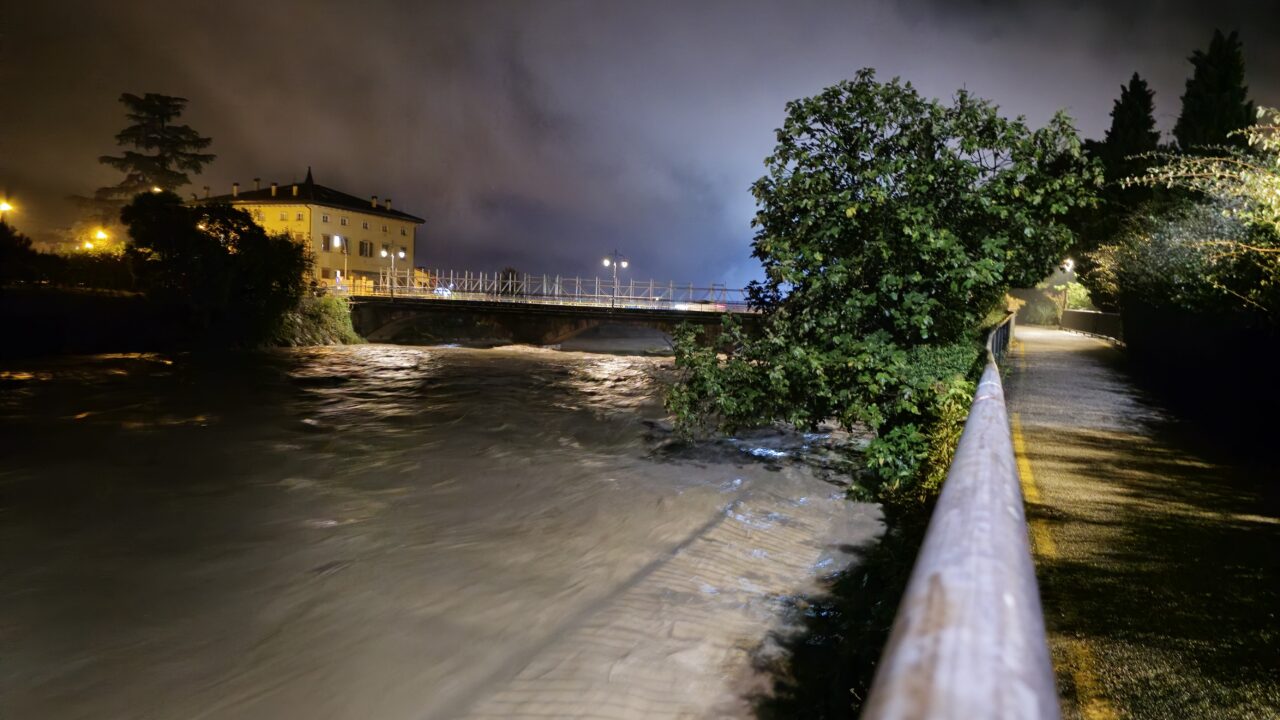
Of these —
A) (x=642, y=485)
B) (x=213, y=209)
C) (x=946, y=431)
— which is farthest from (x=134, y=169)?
(x=946, y=431)

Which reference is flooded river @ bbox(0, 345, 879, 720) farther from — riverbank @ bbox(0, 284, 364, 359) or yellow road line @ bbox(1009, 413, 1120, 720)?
riverbank @ bbox(0, 284, 364, 359)

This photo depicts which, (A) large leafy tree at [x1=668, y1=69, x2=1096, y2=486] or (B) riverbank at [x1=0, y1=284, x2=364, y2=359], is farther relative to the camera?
(B) riverbank at [x1=0, y1=284, x2=364, y2=359]

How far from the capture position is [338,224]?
258 ft

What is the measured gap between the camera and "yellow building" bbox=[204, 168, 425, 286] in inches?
3024

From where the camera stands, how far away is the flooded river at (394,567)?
192 inches

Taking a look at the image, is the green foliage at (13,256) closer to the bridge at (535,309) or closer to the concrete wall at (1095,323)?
the bridge at (535,309)

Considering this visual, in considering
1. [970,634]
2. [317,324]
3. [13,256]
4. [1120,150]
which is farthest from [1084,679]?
[1120,150]

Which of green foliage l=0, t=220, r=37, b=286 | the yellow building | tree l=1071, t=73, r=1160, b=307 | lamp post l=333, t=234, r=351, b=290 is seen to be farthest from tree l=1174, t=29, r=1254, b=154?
lamp post l=333, t=234, r=351, b=290

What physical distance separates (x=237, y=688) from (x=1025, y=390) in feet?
48.6

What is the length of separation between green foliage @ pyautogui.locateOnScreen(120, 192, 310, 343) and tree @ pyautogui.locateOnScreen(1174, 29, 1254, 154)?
1868 inches

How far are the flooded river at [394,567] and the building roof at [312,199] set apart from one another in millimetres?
68670

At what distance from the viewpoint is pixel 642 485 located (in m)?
10.5

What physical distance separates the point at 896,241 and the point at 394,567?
21.3 feet

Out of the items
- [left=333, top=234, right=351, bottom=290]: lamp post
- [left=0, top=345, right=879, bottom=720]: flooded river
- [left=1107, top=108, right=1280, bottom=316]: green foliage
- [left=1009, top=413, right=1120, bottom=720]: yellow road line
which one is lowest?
[left=0, top=345, right=879, bottom=720]: flooded river
